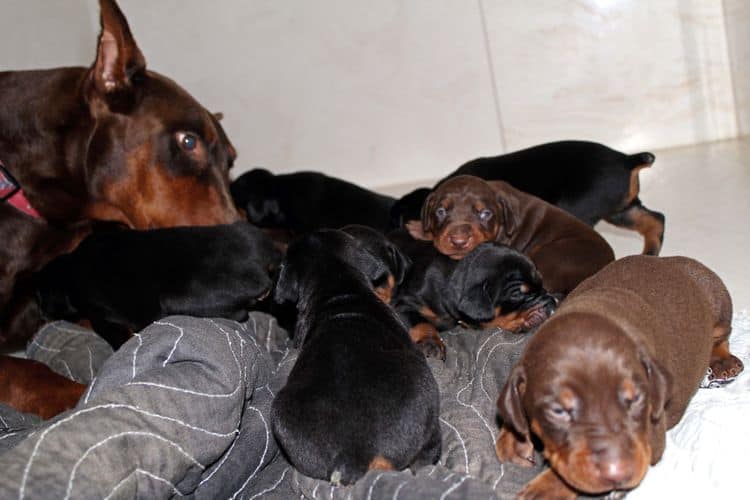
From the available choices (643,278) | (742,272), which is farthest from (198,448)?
(742,272)

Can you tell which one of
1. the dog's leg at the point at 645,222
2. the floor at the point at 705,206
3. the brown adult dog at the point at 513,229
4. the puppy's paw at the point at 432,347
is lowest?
the floor at the point at 705,206

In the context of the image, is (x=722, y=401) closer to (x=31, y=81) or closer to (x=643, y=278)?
(x=643, y=278)

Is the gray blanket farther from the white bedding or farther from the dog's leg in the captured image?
the dog's leg

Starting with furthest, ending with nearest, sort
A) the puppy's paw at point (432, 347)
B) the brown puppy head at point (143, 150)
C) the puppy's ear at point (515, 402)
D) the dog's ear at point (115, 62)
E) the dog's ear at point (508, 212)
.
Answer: the dog's ear at point (508, 212) → the brown puppy head at point (143, 150) → the dog's ear at point (115, 62) → the puppy's paw at point (432, 347) → the puppy's ear at point (515, 402)

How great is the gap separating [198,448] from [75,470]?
1.31 feet

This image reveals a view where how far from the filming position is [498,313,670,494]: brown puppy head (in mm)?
2057

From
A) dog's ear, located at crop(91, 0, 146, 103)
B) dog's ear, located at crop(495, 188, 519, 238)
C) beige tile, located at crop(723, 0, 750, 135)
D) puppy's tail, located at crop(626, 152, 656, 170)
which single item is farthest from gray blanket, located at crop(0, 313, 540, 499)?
beige tile, located at crop(723, 0, 750, 135)

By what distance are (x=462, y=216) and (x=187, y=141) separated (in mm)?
1261

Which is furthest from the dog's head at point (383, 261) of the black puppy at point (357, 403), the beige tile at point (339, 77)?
the beige tile at point (339, 77)

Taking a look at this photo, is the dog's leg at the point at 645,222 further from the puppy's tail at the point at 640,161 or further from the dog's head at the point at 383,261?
the dog's head at the point at 383,261

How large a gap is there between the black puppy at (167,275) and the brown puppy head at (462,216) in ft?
2.48

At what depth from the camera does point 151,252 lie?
341 centimetres

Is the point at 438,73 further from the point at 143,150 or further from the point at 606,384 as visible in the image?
the point at 606,384

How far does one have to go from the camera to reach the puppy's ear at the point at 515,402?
2.26 meters
